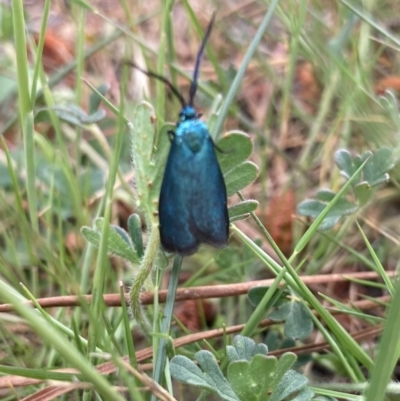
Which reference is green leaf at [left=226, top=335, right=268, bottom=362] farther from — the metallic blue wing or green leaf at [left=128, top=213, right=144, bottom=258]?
green leaf at [left=128, top=213, right=144, bottom=258]

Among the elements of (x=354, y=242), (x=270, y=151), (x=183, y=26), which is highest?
(x=183, y=26)

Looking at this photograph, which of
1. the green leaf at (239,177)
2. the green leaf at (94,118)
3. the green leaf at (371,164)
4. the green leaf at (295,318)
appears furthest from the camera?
the green leaf at (94,118)

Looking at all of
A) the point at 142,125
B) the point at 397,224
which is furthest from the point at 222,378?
the point at 397,224

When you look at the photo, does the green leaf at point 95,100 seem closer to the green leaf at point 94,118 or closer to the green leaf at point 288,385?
the green leaf at point 94,118

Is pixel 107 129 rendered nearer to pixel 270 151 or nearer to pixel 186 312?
pixel 270 151

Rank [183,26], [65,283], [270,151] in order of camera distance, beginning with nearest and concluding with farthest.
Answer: [65,283], [270,151], [183,26]

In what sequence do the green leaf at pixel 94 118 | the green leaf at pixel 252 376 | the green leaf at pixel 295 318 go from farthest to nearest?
the green leaf at pixel 94 118, the green leaf at pixel 295 318, the green leaf at pixel 252 376

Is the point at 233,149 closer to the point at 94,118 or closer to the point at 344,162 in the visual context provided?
the point at 344,162

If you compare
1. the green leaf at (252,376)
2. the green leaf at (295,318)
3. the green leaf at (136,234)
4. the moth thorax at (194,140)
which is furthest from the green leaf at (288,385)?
the moth thorax at (194,140)
